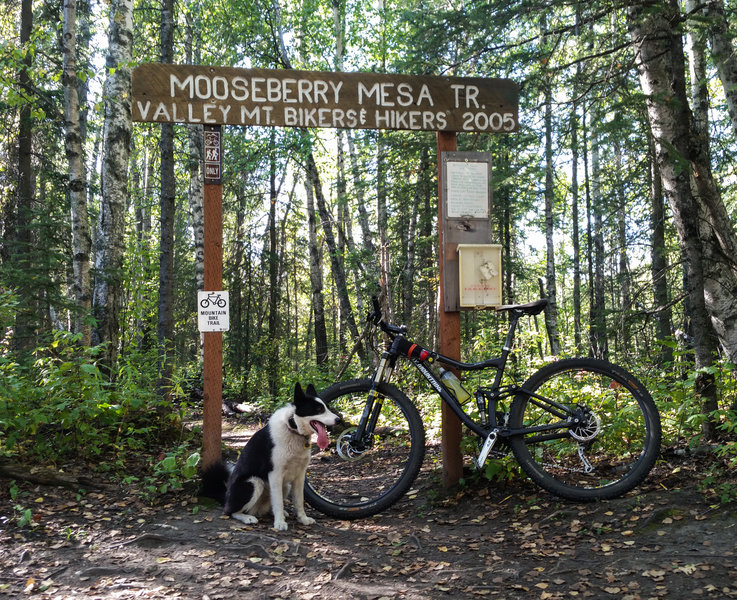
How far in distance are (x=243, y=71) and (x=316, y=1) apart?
13344 mm

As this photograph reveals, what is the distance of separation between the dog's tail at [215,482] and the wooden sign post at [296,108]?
0.44ft

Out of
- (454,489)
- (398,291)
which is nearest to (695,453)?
(454,489)

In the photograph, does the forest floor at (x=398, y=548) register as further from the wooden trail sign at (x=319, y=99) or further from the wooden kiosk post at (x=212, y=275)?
the wooden trail sign at (x=319, y=99)

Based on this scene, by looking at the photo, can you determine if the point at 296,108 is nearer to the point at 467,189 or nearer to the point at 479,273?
the point at 467,189

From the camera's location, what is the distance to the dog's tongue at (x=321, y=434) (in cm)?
377

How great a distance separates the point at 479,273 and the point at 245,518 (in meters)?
2.73

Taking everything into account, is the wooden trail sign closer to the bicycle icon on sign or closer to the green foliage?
the bicycle icon on sign

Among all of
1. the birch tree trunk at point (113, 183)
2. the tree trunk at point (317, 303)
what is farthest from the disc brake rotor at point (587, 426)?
the tree trunk at point (317, 303)

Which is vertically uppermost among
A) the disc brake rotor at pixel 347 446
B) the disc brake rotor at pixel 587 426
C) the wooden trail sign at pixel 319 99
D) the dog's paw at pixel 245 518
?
the wooden trail sign at pixel 319 99

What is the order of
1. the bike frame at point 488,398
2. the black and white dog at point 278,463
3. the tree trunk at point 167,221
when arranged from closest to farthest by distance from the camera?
the black and white dog at point 278,463
the bike frame at point 488,398
the tree trunk at point 167,221

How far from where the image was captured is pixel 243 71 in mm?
4594

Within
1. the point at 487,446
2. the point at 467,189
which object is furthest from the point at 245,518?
the point at 467,189

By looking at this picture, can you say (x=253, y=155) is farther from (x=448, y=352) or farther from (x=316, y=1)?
(x=448, y=352)

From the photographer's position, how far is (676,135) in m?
4.49
